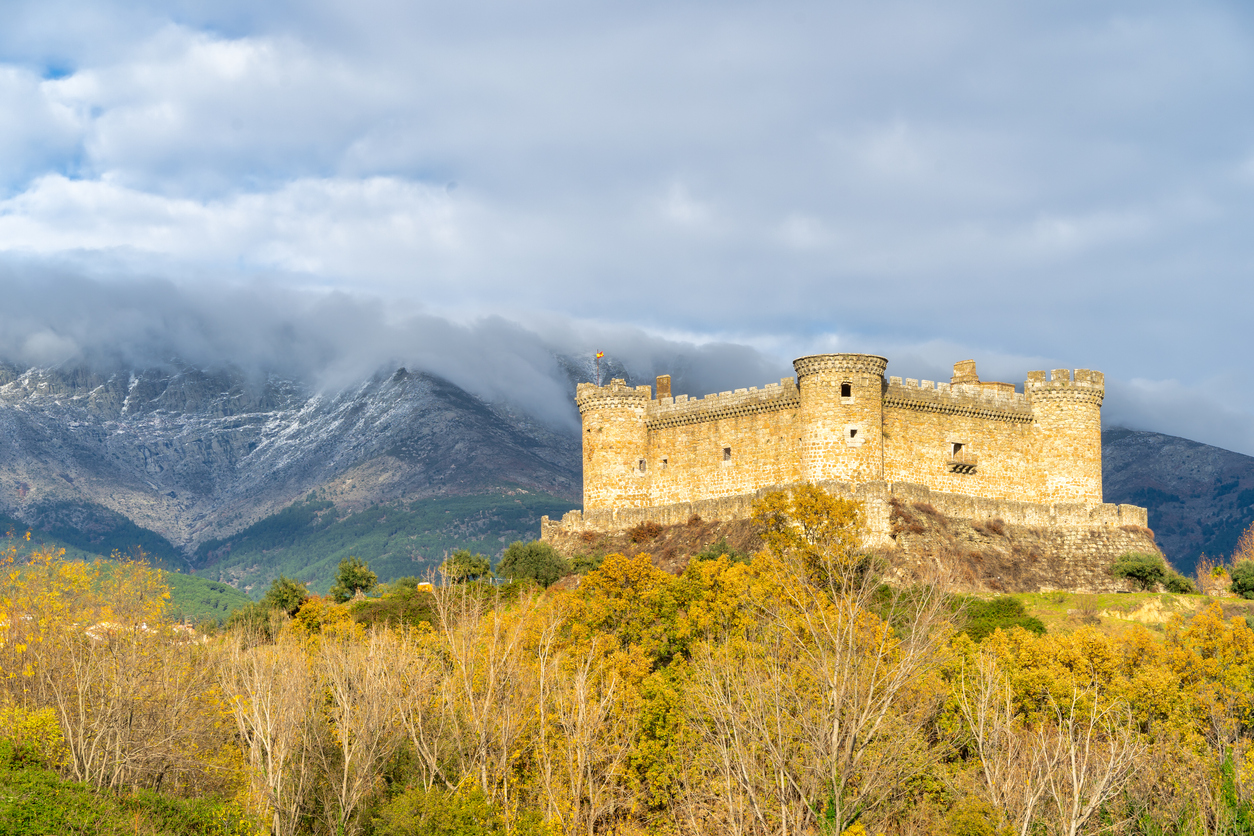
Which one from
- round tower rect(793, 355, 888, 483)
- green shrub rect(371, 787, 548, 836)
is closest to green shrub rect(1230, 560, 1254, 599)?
round tower rect(793, 355, 888, 483)

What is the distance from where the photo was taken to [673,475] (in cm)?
7831

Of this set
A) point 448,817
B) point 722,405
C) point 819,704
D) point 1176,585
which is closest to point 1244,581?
point 1176,585

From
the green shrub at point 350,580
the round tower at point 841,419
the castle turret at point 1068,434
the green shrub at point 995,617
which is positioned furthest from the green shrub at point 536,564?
the castle turret at point 1068,434

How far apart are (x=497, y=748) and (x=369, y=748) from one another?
4.48m

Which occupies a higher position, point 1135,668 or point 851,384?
point 851,384

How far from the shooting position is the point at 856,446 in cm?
7038

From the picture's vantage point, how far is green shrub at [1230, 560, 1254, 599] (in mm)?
70250

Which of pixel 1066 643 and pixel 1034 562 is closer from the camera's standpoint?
pixel 1066 643

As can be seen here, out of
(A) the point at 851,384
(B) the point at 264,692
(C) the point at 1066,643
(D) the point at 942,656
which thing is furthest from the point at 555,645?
(A) the point at 851,384

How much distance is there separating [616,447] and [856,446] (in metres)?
16.0

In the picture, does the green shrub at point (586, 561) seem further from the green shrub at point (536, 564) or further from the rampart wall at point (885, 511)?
the rampart wall at point (885, 511)

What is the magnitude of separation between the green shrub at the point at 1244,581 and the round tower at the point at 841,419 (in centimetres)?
2058

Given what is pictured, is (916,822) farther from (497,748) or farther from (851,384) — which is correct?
(851,384)

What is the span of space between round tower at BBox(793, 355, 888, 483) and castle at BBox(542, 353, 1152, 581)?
0.25ft
